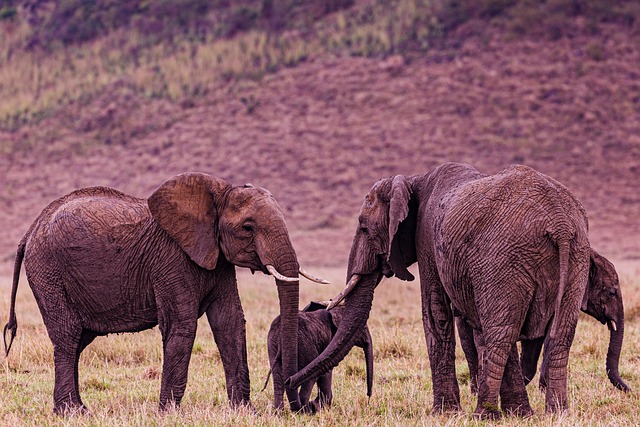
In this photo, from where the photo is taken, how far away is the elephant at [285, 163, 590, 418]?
7.25 meters

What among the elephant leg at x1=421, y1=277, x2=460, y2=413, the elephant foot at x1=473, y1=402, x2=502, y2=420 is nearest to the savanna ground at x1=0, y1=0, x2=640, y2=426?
the elephant leg at x1=421, y1=277, x2=460, y2=413

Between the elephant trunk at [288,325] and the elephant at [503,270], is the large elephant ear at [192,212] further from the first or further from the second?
the elephant at [503,270]

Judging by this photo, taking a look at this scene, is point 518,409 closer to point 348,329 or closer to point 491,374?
point 491,374

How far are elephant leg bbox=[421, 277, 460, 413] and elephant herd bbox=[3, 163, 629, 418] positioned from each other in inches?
0.4

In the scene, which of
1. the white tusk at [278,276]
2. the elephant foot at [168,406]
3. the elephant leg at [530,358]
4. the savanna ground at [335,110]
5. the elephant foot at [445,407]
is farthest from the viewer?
the savanna ground at [335,110]

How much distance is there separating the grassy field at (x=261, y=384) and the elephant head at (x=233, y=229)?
906mm

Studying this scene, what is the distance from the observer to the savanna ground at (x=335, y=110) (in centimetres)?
3875

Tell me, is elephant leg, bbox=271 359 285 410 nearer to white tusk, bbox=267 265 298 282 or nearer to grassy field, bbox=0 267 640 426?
grassy field, bbox=0 267 640 426

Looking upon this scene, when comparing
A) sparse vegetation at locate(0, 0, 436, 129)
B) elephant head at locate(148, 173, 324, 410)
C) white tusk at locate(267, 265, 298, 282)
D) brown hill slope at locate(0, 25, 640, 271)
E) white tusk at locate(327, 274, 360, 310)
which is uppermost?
elephant head at locate(148, 173, 324, 410)

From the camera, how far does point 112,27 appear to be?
5219cm

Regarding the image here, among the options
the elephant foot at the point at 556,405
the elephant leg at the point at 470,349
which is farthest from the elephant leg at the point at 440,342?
the elephant foot at the point at 556,405

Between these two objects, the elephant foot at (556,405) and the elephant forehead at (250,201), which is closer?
the elephant foot at (556,405)

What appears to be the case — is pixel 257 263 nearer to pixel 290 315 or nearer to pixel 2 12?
pixel 290 315

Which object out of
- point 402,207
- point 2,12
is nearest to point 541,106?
point 2,12
